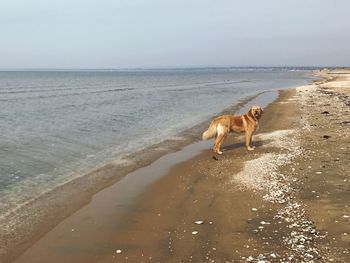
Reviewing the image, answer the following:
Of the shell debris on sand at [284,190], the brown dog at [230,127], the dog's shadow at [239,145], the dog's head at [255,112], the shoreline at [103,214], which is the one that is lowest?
the dog's shadow at [239,145]

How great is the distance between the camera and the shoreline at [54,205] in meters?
7.04

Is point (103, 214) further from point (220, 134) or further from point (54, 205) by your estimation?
point (220, 134)

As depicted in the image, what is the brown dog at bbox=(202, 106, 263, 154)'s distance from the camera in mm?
13742

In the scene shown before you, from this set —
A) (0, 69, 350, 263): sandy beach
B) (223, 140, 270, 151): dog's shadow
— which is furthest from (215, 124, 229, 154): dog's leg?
(223, 140, 270, 151): dog's shadow

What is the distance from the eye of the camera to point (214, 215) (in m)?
7.73

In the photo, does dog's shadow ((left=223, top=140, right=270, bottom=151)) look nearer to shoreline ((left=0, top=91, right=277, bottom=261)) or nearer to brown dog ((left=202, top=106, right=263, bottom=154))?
brown dog ((left=202, top=106, right=263, bottom=154))

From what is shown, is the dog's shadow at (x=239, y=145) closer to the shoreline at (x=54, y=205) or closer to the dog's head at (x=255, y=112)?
the dog's head at (x=255, y=112)

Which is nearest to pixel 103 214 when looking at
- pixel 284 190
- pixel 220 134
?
pixel 284 190

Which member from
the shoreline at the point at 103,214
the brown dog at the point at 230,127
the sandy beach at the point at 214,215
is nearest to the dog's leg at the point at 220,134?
the brown dog at the point at 230,127

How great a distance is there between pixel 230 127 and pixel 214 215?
6.59m

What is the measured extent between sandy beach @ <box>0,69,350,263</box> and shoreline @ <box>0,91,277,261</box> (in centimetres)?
8

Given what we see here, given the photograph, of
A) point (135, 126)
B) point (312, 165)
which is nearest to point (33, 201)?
point (312, 165)

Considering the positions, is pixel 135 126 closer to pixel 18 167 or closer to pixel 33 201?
pixel 18 167

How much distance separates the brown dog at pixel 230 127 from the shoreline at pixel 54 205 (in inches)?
76.1
